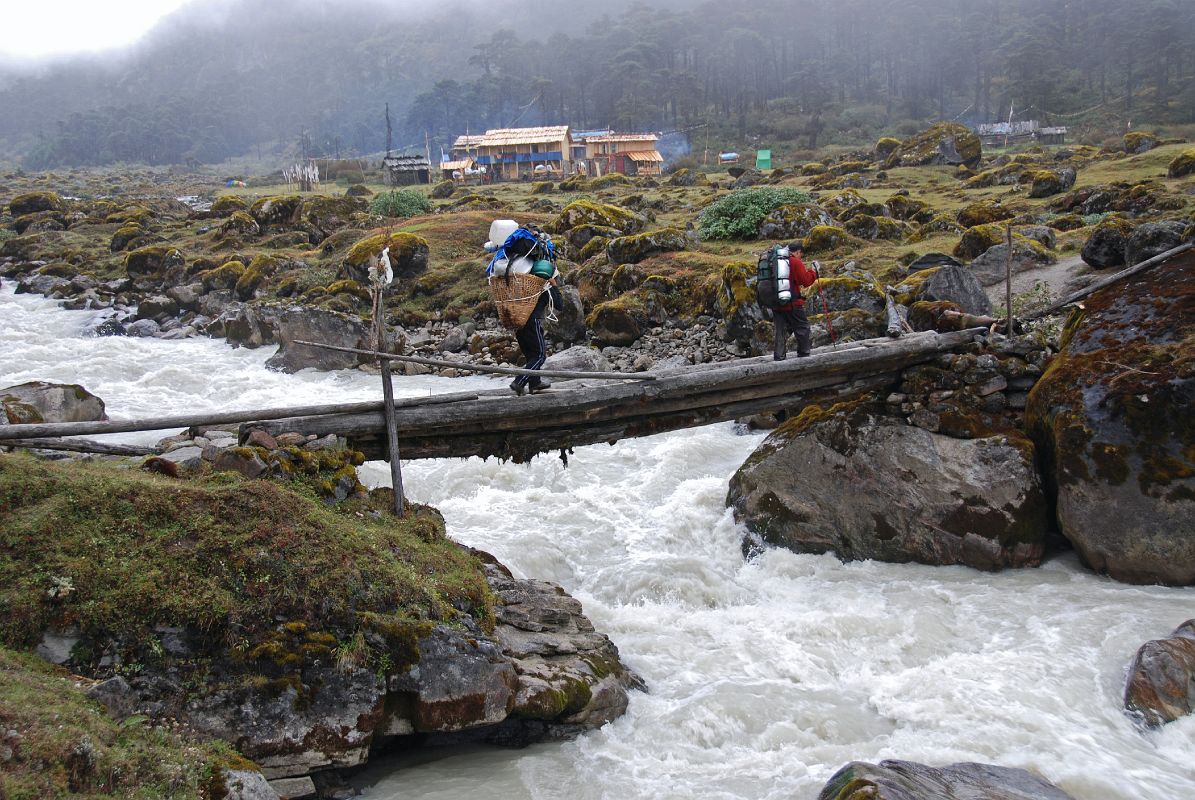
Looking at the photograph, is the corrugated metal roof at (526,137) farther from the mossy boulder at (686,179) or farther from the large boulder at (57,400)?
the large boulder at (57,400)

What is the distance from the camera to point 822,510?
33.1 feet

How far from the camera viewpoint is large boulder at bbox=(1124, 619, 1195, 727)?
6.41 metres

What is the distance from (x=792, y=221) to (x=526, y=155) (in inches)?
1645

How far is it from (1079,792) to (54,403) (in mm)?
11986

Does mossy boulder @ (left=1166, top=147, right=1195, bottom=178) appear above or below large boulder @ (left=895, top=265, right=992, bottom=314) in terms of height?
above

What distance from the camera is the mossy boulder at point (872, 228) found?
24211 mm

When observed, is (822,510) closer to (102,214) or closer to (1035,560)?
(1035,560)

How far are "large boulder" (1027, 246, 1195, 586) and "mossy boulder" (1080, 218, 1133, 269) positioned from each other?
784cm

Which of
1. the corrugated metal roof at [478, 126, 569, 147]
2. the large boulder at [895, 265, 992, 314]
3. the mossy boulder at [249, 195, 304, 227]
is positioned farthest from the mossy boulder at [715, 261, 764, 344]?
the corrugated metal roof at [478, 126, 569, 147]

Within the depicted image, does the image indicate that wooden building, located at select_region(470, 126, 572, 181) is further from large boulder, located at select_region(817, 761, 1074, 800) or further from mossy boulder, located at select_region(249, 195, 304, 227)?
large boulder, located at select_region(817, 761, 1074, 800)

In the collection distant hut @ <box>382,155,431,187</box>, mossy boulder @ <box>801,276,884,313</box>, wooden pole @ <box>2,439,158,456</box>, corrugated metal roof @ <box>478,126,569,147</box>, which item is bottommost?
wooden pole @ <box>2,439,158,456</box>

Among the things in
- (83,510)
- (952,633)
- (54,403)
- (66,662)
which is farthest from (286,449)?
(952,633)

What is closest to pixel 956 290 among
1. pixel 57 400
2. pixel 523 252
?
pixel 523 252

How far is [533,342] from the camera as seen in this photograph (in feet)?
29.1
